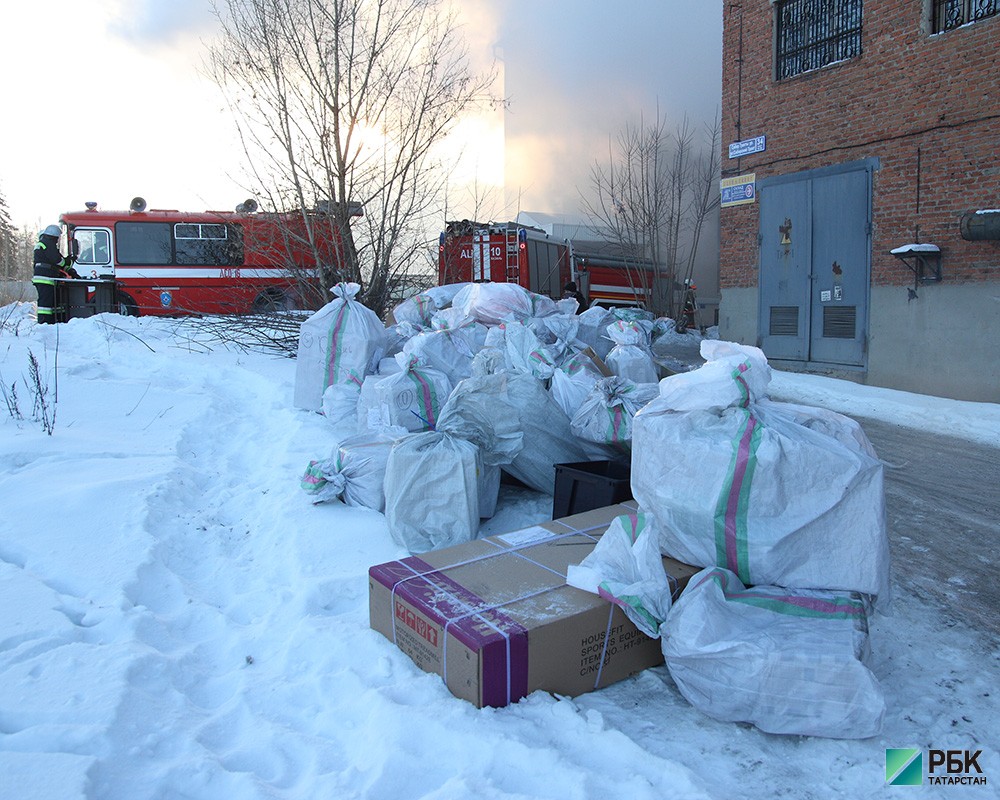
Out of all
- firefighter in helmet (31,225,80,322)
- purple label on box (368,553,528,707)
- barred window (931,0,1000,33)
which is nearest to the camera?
purple label on box (368,553,528,707)

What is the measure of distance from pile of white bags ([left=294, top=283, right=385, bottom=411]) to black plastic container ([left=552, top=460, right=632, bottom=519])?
2.43m

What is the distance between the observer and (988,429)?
242 inches

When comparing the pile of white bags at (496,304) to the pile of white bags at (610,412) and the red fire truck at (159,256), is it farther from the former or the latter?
the red fire truck at (159,256)

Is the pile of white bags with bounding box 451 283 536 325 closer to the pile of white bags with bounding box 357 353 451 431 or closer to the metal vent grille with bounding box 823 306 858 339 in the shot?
the pile of white bags with bounding box 357 353 451 431

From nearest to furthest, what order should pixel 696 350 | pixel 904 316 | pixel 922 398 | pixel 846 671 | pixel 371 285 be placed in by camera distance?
pixel 846 671
pixel 922 398
pixel 904 316
pixel 371 285
pixel 696 350

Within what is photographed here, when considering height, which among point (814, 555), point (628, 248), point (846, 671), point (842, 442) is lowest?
point (846, 671)

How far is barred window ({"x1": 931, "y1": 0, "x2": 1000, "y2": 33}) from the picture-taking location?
7.30 metres

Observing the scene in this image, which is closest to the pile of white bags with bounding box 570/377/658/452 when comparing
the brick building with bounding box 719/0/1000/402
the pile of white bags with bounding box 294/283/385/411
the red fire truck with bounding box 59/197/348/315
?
the pile of white bags with bounding box 294/283/385/411

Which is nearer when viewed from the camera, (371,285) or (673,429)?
(673,429)

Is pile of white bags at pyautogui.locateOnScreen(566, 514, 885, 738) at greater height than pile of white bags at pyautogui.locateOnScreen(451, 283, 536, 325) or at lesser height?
lesser

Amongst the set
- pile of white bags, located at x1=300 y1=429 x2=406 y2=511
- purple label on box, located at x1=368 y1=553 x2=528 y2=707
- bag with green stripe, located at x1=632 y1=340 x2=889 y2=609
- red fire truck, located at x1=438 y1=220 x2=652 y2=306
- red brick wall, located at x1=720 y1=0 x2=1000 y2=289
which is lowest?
purple label on box, located at x1=368 y1=553 x2=528 y2=707

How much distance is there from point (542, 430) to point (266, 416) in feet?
9.33

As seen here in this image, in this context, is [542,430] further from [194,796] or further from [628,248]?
[628,248]

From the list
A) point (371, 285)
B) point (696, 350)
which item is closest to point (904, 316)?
point (696, 350)
